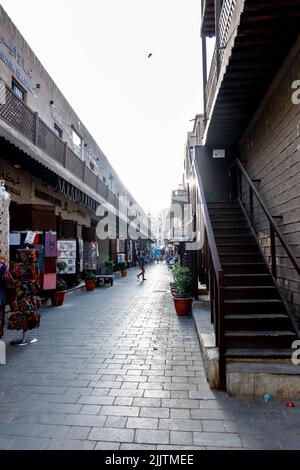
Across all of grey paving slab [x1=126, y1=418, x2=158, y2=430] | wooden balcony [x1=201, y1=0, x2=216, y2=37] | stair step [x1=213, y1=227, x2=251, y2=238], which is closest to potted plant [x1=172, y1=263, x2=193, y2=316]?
stair step [x1=213, y1=227, x2=251, y2=238]

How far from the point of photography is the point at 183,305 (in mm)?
7836

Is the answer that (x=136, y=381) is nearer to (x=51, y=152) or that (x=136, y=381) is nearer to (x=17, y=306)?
(x=17, y=306)

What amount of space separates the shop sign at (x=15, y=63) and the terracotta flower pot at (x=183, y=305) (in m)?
8.99

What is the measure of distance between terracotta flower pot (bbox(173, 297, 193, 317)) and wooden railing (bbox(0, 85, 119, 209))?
6.53 meters

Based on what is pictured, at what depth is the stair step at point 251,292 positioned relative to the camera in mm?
4949

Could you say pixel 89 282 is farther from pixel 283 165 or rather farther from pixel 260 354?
pixel 260 354

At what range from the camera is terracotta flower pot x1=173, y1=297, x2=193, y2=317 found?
7800 mm

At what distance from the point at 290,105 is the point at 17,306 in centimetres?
595

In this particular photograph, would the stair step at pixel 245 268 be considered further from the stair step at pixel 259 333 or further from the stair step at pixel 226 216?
the stair step at pixel 226 216

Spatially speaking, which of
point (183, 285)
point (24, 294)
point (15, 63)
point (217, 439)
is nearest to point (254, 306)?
point (217, 439)

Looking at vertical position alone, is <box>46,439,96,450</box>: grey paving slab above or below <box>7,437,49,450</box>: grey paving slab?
above

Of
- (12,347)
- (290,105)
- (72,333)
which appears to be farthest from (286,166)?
(12,347)

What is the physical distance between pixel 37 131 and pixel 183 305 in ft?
23.3

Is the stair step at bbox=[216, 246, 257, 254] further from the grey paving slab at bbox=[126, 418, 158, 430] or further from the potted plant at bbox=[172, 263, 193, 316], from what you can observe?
the grey paving slab at bbox=[126, 418, 158, 430]
